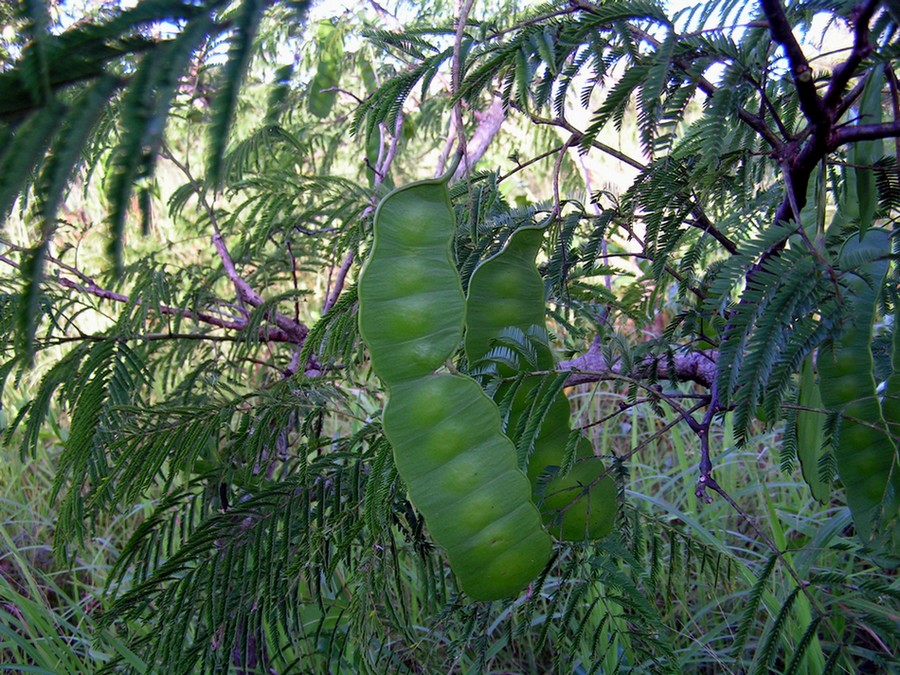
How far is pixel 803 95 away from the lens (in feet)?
2.34

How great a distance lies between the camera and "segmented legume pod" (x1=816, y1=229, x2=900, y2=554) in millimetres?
772

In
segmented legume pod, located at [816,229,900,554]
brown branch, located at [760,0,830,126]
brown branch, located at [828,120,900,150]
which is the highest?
brown branch, located at [760,0,830,126]

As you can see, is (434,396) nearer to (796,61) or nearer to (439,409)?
(439,409)

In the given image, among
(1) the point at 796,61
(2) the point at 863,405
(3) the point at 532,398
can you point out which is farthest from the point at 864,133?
(3) the point at 532,398

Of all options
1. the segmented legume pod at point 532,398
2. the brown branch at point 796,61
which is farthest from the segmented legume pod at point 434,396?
the brown branch at point 796,61

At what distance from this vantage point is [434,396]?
75 centimetres

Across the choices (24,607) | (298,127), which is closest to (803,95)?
(24,607)

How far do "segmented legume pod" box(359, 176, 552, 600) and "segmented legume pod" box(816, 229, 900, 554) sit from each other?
1.20 feet

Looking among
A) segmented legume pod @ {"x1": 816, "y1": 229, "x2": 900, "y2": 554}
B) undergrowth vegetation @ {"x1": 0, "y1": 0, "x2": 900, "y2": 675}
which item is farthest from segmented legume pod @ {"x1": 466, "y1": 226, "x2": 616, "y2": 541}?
segmented legume pod @ {"x1": 816, "y1": 229, "x2": 900, "y2": 554}

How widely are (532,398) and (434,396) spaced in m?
0.16

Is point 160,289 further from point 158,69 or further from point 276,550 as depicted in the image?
point 158,69

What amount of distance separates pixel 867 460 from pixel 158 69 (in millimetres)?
811

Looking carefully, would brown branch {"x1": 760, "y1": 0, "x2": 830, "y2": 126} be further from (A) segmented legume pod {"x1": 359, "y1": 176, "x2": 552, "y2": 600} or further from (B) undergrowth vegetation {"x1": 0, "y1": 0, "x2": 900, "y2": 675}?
(A) segmented legume pod {"x1": 359, "y1": 176, "x2": 552, "y2": 600}

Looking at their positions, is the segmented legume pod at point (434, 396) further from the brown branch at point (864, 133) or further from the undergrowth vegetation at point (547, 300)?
the brown branch at point (864, 133)
